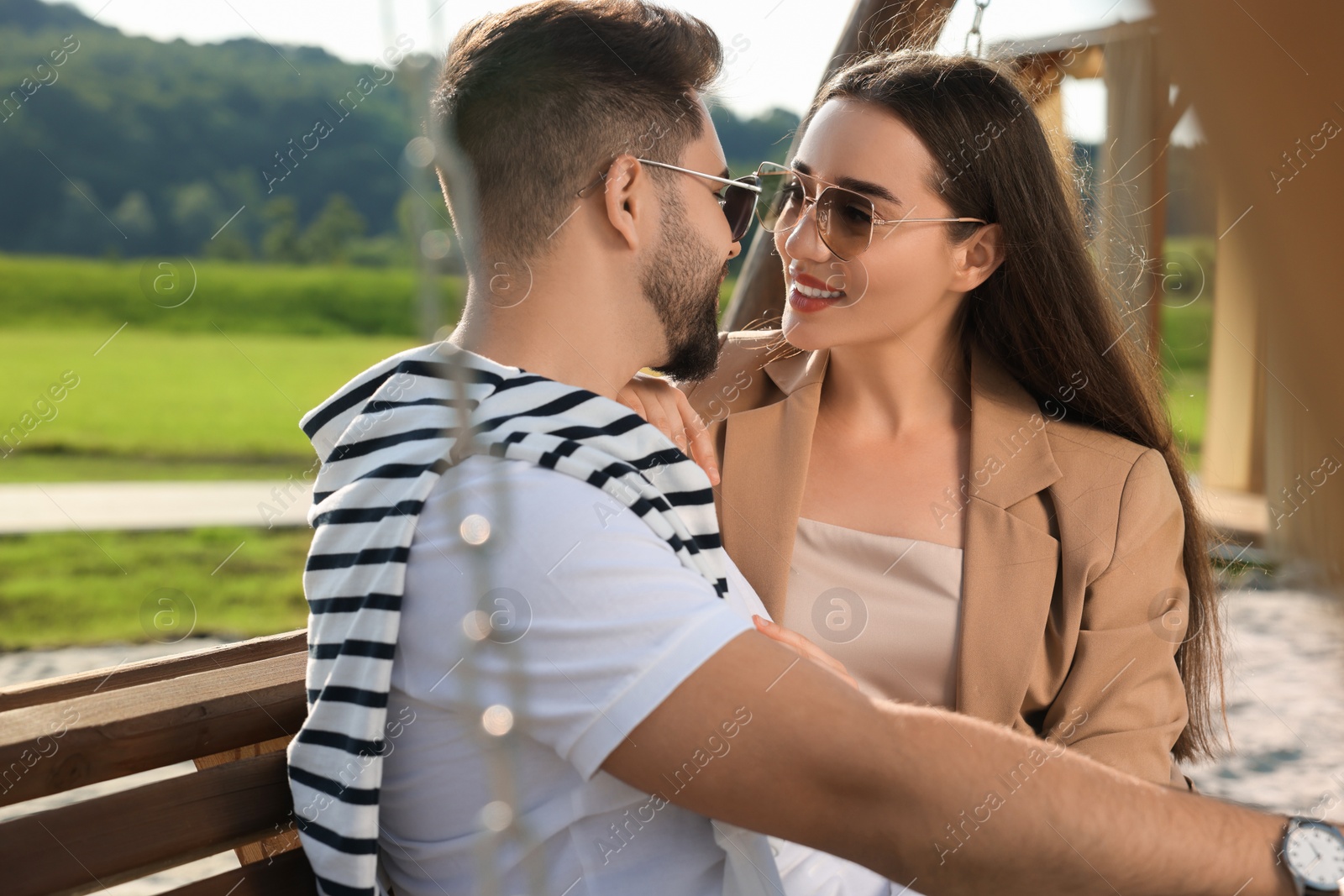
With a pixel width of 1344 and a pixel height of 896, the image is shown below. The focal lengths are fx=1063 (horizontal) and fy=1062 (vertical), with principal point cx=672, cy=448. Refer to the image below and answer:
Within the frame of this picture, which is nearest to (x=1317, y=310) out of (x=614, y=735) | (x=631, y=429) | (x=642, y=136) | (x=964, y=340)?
(x=614, y=735)

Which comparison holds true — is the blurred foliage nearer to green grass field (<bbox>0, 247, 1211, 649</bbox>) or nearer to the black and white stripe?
green grass field (<bbox>0, 247, 1211, 649</bbox>)

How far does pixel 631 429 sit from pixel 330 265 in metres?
24.3

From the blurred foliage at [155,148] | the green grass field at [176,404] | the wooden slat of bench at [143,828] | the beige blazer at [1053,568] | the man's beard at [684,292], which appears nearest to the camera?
the wooden slat of bench at [143,828]

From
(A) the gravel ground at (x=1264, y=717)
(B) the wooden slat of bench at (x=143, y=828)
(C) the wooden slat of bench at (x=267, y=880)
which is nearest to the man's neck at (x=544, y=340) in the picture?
(B) the wooden slat of bench at (x=143, y=828)

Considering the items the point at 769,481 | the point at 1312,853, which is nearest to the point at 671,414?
the point at 769,481

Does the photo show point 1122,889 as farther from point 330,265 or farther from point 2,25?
point 2,25

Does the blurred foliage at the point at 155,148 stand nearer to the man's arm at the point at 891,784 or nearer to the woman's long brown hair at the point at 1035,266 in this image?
the woman's long brown hair at the point at 1035,266

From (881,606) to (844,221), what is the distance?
2.76 feet

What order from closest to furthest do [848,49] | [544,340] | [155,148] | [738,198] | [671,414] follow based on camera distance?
1. [544,340]
2. [738,198]
3. [671,414]
4. [848,49]
5. [155,148]

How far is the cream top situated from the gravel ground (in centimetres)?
196

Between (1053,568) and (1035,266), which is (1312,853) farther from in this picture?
(1035,266)

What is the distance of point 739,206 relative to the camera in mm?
1951

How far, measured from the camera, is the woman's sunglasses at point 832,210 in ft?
7.56

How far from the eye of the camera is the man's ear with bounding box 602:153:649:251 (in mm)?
1685
